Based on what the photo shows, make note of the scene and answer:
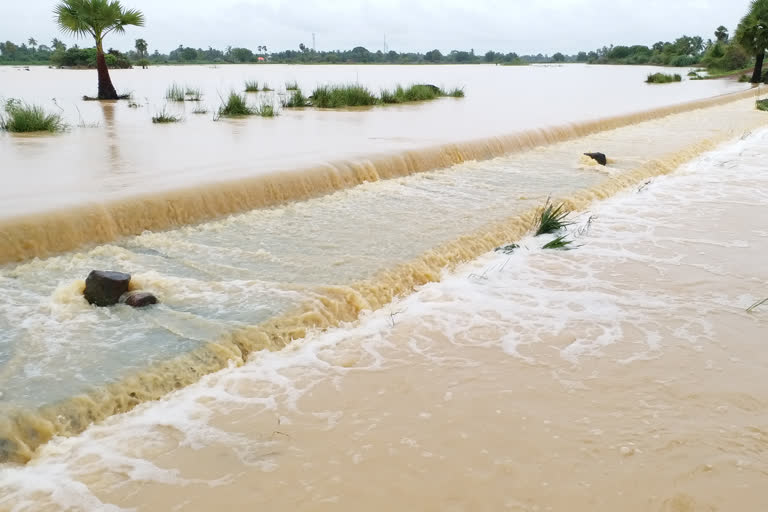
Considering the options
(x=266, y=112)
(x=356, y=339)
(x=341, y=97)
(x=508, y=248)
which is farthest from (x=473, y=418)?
(x=341, y=97)

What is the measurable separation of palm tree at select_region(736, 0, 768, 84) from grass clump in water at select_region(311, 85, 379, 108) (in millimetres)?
24647

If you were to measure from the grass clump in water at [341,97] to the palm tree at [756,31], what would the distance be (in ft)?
80.9

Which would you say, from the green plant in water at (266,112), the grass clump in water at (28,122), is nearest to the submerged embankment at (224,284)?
the grass clump in water at (28,122)

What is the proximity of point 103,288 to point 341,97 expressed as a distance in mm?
13076

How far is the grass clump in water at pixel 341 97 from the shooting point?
52.6ft

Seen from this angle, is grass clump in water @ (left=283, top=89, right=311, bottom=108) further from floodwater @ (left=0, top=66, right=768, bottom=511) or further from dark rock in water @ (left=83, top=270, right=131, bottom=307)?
dark rock in water @ (left=83, top=270, right=131, bottom=307)

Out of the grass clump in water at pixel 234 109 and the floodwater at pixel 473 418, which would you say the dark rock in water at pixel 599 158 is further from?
the grass clump in water at pixel 234 109

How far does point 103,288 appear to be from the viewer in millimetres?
3986

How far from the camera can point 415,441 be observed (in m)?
2.88

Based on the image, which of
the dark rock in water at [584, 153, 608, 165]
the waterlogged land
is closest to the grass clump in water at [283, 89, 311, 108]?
A: the waterlogged land

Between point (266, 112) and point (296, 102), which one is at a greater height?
point (296, 102)

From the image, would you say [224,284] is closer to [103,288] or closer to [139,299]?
[139,299]

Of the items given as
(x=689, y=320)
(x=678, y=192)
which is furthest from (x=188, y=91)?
(x=689, y=320)

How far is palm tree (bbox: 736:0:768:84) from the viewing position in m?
31.0
